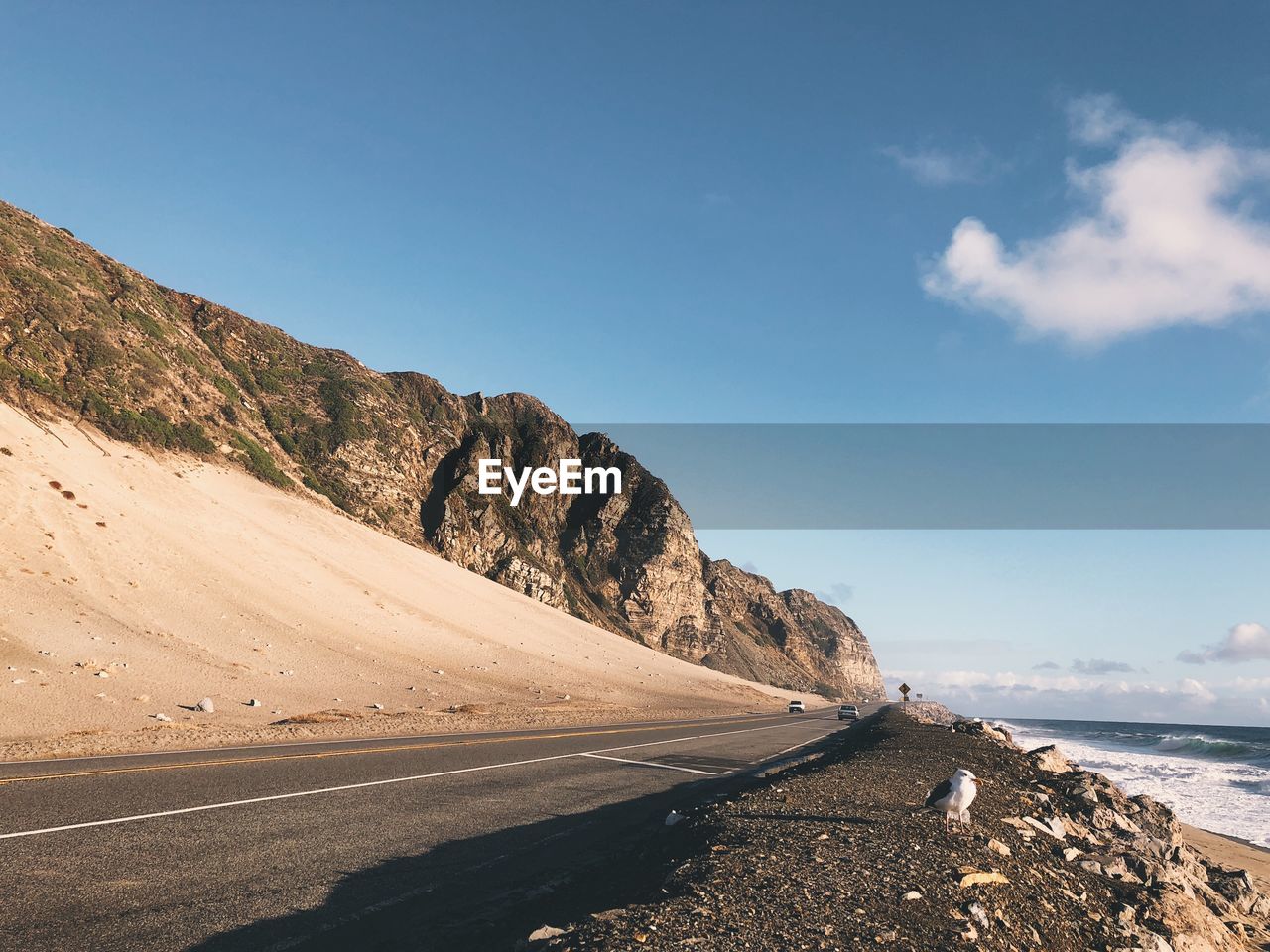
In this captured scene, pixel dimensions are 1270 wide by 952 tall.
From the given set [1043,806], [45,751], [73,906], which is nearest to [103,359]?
[45,751]

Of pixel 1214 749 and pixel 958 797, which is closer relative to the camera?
pixel 958 797

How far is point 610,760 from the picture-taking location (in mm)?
19344

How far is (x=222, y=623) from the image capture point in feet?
135

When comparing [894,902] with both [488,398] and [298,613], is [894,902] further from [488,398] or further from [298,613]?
[488,398]

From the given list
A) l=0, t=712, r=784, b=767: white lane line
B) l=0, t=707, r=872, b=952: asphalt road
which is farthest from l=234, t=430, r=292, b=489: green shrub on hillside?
l=0, t=707, r=872, b=952: asphalt road

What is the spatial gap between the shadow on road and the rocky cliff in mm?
56402

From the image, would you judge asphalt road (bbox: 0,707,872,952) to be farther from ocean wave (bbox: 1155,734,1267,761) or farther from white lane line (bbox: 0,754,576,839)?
ocean wave (bbox: 1155,734,1267,761)

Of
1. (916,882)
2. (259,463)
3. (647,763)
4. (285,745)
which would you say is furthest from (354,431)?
(916,882)

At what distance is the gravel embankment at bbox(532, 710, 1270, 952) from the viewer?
5.66 meters

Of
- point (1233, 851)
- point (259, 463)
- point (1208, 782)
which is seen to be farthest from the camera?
point (259, 463)

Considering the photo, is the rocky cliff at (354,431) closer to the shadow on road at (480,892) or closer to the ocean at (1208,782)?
the shadow on road at (480,892)

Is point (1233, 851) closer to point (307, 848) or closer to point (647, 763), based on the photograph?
point (647, 763)

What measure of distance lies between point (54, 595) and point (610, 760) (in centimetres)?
3042

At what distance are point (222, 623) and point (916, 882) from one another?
43.1 m
